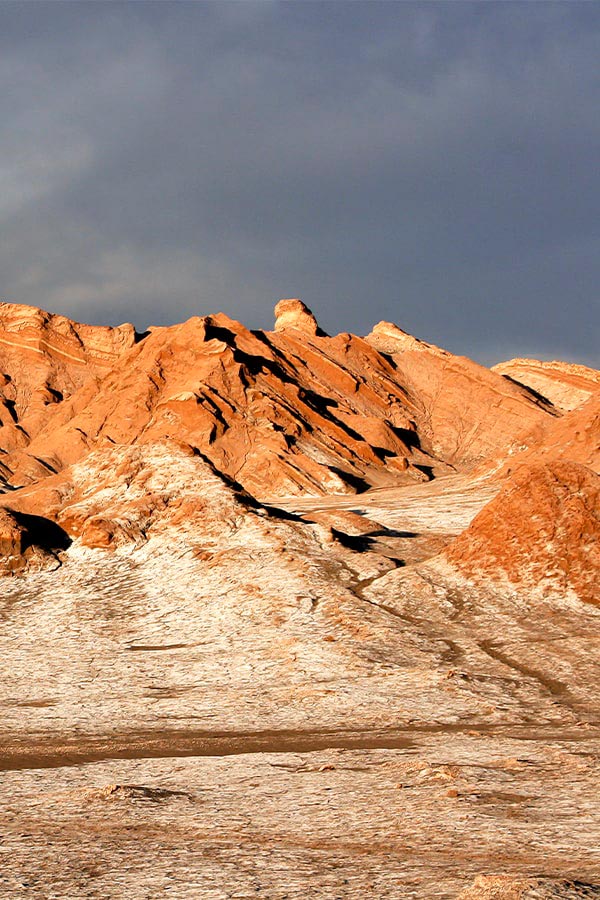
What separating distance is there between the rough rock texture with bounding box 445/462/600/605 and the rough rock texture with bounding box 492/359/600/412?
10890cm

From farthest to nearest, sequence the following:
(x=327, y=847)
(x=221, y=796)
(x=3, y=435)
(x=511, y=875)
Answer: (x=3, y=435) < (x=221, y=796) < (x=327, y=847) < (x=511, y=875)

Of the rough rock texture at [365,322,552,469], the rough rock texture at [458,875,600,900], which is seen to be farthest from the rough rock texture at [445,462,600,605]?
the rough rock texture at [365,322,552,469]

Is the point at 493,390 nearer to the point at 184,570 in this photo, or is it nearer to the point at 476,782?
the point at 184,570

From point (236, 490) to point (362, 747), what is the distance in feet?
113

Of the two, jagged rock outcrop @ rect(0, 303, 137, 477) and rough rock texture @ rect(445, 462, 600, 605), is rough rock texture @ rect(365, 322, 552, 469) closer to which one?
jagged rock outcrop @ rect(0, 303, 137, 477)

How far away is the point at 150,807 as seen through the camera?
15.4 meters

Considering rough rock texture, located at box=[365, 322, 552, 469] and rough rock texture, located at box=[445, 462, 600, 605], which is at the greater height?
rough rock texture, located at box=[365, 322, 552, 469]

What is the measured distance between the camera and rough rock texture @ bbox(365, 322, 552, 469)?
13588 cm

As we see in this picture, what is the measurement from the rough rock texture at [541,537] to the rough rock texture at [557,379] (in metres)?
109

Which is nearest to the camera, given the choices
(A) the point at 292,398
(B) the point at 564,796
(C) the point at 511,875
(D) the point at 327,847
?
(C) the point at 511,875

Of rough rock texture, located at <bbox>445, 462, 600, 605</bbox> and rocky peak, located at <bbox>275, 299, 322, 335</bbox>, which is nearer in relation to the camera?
rough rock texture, located at <bbox>445, 462, 600, 605</bbox>

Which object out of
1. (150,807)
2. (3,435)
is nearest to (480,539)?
(150,807)

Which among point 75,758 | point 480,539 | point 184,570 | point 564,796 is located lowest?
point 75,758

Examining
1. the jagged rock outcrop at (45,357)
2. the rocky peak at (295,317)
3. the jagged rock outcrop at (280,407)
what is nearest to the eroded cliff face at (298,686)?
the jagged rock outcrop at (280,407)
